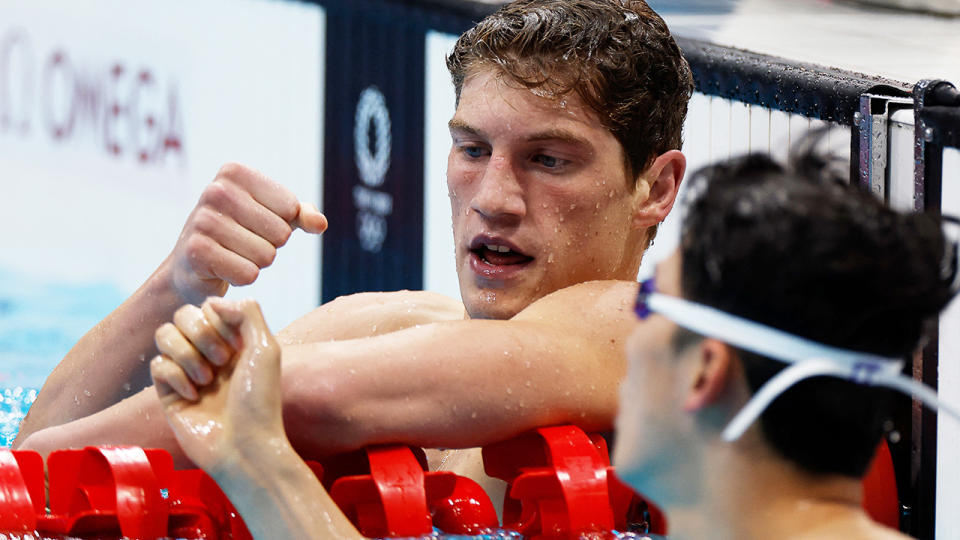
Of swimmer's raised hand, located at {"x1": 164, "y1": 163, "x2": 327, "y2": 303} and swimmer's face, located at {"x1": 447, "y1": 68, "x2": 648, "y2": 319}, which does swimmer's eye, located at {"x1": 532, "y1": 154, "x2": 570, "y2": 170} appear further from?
swimmer's raised hand, located at {"x1": 164, "y1": 163, "x2": 327, "y2": 303}

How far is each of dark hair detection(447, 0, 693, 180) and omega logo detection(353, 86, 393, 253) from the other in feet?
15.2

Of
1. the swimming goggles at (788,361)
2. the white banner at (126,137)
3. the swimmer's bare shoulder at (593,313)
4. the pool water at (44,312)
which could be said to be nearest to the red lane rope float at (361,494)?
the swimmer's bare shoulder at (593,313)

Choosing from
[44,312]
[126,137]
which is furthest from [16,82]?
[44,312]

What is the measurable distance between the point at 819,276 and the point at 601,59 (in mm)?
1082

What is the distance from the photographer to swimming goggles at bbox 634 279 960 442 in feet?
3.19

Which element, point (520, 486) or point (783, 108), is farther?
point (783, 108)

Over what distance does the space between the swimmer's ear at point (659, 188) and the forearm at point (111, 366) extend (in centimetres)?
81

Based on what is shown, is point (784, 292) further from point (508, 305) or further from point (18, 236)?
point (18, 236)

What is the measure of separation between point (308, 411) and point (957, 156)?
1122mm

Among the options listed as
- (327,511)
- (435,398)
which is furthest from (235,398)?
(435,398)

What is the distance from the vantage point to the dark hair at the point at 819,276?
37.8 inches

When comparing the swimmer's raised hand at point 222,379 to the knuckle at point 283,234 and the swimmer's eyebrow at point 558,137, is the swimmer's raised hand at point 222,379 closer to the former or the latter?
the knuckle at point 283,234

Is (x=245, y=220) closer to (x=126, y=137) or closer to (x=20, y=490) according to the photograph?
(x=20, y=490)

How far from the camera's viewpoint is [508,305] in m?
2.00
